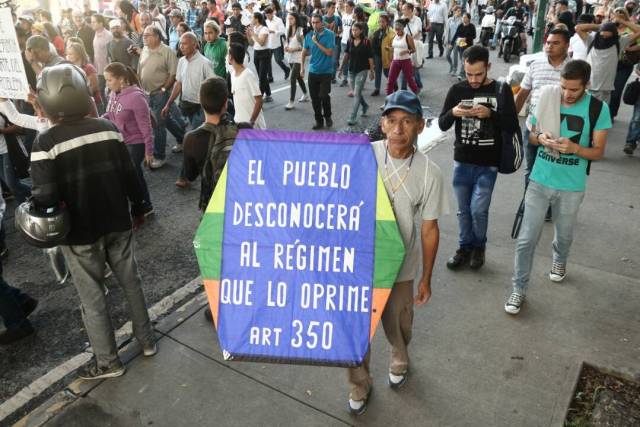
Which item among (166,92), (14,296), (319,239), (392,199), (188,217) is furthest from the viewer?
(166,92)

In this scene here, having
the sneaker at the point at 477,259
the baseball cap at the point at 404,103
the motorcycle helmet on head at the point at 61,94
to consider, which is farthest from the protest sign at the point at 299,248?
the sneaker at the point at 477,259

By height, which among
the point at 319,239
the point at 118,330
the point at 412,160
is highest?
the point at 412,160

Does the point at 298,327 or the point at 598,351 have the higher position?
the point at 298,327

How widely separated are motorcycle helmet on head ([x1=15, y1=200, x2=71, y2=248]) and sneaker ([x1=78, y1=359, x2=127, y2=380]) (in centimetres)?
96

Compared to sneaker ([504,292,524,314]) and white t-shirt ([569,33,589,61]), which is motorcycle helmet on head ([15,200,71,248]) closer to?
sneaker ([504,292,524,314])

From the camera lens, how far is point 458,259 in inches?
195

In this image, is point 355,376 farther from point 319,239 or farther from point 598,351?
point 598,351

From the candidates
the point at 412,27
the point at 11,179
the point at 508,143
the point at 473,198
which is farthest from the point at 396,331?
the point at 412,27

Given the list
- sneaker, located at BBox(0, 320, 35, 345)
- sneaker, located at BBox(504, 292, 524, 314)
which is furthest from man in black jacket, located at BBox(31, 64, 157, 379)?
sneaker, located at BBox(504, 292, 524, 314)

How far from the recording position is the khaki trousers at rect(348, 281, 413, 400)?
10.1ft

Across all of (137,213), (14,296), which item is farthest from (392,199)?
(14,296)

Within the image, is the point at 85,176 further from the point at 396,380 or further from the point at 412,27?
the point at 412,27

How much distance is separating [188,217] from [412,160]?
4014 millimetres

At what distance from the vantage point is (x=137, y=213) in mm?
3814
